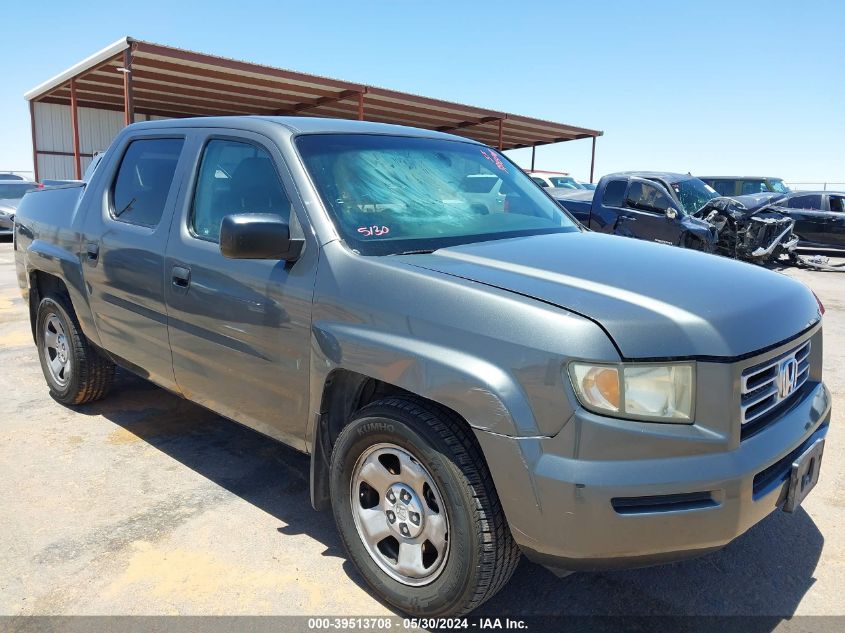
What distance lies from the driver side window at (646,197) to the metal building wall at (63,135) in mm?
20559

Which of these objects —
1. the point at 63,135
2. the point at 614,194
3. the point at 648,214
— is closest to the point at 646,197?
the point at 648,214

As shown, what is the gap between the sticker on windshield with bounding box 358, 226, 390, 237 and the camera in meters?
2.80

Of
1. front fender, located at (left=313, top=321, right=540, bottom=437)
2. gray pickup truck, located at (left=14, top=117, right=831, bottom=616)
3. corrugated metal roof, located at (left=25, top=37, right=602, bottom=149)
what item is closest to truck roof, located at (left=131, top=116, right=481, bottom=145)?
gray pickup truck, located at (left=14, top=117, right=831, bottom=616)

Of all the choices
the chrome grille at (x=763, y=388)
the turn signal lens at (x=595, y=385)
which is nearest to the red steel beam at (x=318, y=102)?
the chrome grille at (x=763, y=388)

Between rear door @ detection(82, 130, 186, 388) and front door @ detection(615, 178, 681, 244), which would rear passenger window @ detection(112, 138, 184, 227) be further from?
front door @ detection(615, 178, 681, 244)

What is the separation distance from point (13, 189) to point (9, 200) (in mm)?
902

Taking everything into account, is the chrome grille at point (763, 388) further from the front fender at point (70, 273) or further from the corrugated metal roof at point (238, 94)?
the corrugated metal roof at point (238, 94)

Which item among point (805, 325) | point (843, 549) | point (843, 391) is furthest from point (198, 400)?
point (843, 391)

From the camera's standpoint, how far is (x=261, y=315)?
114 inches

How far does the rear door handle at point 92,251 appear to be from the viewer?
396 cm

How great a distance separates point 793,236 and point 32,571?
15.2 m

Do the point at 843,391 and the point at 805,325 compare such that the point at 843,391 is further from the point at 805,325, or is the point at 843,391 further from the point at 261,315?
the point at 261,315

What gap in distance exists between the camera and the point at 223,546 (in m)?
3.07

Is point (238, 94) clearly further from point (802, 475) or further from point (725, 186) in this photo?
point (802, 475)
